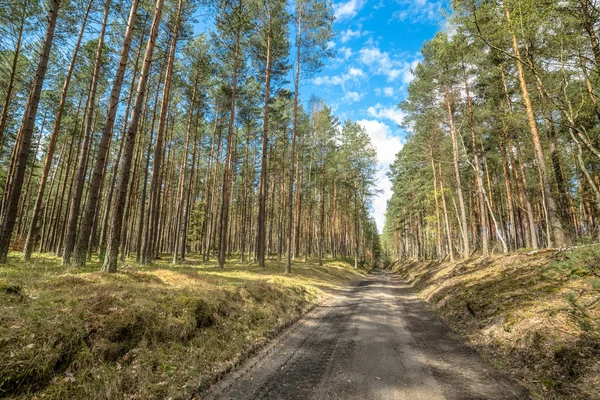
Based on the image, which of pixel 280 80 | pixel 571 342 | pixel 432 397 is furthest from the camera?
pixel 280 80

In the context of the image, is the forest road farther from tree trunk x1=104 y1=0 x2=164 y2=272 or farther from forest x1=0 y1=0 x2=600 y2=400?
tree trunk x1=104 y1=0 x2=164 y2=272

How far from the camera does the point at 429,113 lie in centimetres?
2038

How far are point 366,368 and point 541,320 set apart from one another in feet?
13.4

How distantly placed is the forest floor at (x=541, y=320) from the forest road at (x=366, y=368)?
1.74 ft

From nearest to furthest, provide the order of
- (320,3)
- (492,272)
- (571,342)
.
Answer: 1. (571,342)
2. (492,272)
3. (320,3)

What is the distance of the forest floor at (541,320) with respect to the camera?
13.4 ft

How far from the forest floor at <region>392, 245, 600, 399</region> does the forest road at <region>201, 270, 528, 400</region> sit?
0.53 m

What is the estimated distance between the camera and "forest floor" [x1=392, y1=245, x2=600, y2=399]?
410 cm

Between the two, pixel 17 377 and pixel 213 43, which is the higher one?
pixel 213 43

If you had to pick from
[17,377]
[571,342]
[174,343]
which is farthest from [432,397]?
[17,377]

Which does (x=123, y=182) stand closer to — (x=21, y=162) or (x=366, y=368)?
(x=21, y=162)

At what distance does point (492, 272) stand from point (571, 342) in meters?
6.60

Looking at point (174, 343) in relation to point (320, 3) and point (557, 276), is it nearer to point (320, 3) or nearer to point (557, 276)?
point (557, 276)

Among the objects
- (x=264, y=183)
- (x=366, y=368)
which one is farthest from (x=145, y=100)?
(x=366, y=368)
